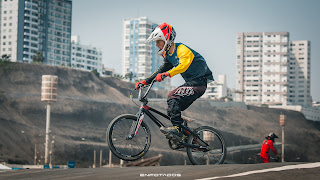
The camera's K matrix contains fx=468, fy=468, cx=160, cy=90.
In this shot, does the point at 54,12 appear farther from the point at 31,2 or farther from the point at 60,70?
the point at 60,70

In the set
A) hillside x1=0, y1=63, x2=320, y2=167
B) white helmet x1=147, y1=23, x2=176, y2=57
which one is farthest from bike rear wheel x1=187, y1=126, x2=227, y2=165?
hillside x1=0, y1=63, x2=320, y2=167

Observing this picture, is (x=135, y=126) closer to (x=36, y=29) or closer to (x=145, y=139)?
(x=145, y=139)

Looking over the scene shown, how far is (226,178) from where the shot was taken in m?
7.37

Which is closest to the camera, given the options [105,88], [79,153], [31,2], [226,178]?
[226,178]

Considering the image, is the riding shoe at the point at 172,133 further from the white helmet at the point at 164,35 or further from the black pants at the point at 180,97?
the white helmet at the point at 164,35

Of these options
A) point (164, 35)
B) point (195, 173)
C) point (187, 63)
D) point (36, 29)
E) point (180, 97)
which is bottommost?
point (195, 173)

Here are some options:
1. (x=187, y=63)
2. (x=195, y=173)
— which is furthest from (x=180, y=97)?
(x=195, y=173)

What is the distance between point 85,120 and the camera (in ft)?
422

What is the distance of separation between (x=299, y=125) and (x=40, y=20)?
344 feet

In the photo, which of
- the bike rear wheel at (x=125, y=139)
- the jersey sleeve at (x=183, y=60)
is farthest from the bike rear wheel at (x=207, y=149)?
the jersey sleeve at (x=183, y=60)

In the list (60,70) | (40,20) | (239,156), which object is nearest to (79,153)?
(60,70)

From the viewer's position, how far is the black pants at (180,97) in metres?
10.4

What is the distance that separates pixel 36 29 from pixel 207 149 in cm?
17123

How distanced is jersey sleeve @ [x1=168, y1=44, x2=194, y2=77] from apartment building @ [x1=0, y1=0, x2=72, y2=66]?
159854mm
